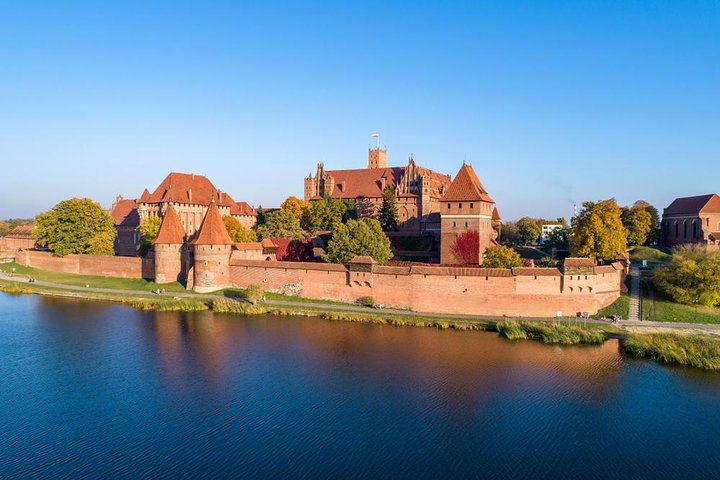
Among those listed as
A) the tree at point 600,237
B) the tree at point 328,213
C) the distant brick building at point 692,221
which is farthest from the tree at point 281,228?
the distant brick building at point 692,221

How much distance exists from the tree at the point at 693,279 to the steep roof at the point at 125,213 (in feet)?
133

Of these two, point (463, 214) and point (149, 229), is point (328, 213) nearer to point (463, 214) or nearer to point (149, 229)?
point (149, 229)

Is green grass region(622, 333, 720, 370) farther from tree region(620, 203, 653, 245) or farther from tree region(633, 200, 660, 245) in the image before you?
tree region(633, 200, 660, 245)

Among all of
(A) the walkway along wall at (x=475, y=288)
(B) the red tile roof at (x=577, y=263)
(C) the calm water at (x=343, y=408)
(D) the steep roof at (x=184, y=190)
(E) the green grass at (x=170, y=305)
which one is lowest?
(C) the calm water at (x=343, y=408)

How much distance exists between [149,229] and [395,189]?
2020 centimetres

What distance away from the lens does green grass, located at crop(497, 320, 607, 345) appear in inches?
822

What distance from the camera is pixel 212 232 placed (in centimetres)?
3023

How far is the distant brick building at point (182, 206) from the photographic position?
41.4 m

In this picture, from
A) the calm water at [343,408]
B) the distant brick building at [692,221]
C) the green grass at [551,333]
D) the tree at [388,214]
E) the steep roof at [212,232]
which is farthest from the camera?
the tree at [388,214]

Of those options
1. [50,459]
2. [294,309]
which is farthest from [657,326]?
[50,459]

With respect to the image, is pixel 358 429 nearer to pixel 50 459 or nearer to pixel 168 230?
pixel 50 459

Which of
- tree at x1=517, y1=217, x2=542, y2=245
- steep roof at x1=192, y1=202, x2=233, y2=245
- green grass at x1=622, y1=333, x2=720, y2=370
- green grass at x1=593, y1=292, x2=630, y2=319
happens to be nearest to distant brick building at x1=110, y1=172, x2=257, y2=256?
steep roof at x1=192, y1=202, x2=233, y2=245

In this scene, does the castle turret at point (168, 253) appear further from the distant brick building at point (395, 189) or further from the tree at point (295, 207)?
the distant brick building at point (395, 189)

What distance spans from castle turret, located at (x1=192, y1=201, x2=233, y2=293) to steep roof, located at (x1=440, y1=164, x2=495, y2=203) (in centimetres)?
1324
